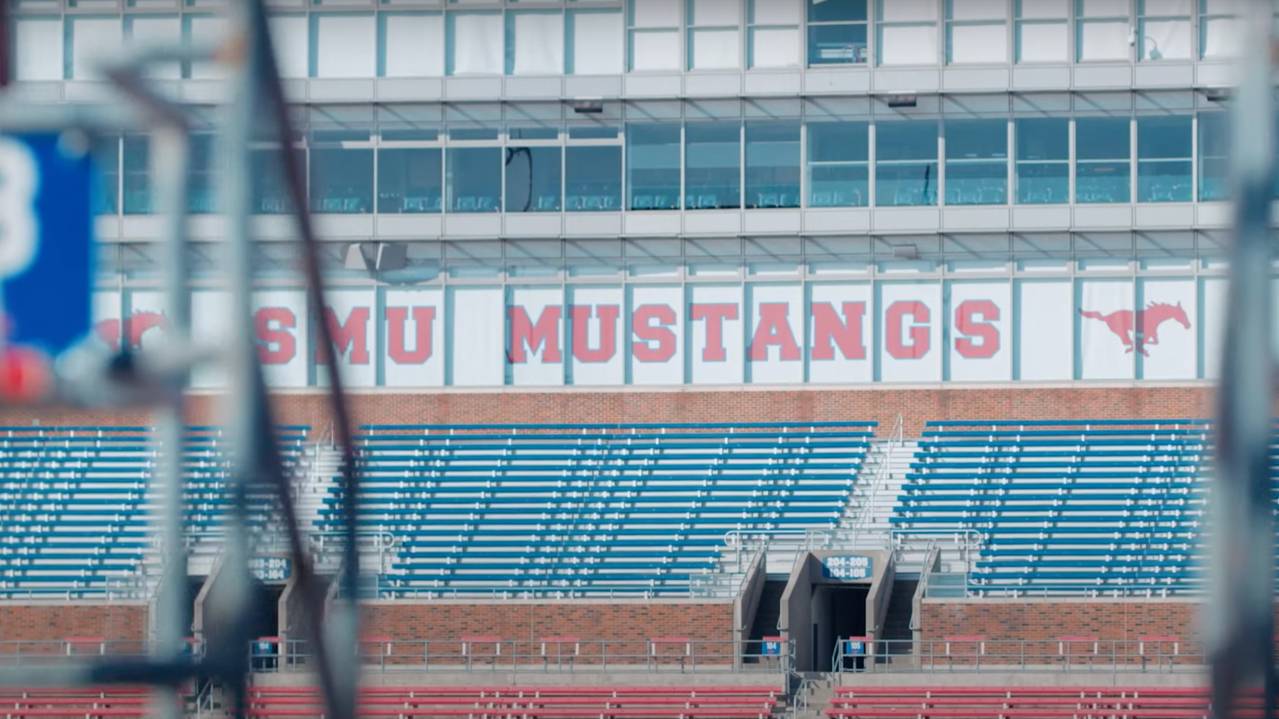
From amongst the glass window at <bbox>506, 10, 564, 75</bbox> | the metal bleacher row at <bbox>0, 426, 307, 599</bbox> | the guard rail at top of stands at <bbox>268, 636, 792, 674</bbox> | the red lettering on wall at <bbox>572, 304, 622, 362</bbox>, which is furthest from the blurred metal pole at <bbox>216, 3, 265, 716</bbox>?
the glass window at <bbox>506, 10, 564, 75</bbox>

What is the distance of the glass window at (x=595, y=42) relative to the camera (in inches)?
1335

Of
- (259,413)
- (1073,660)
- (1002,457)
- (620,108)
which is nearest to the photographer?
(259,413)

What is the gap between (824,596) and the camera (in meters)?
29.5

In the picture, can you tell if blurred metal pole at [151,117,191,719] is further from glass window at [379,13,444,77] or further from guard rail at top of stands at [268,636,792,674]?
glass window at [379,13,444,77]

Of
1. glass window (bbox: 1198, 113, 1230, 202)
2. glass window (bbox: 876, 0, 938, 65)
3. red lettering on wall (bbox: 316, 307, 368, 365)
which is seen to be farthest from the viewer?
red lettering on wall (bbox: 316, 307, 368, 365)

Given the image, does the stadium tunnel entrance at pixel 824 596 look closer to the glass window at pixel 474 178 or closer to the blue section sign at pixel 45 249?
the glass window at pixel 474 178

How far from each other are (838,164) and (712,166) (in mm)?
2107

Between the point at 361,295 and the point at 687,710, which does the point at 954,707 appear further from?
the point at 361,295

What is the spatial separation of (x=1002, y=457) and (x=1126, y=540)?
3119 mm

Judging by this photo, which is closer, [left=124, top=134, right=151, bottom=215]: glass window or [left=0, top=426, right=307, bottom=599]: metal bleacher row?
[left=0, top=426, right=307, bottom=599]: metal bleacher row

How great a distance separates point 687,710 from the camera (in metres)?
24.5

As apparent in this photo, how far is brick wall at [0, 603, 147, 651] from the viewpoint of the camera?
27.5 m

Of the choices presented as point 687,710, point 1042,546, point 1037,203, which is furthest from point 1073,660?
point 1037,203

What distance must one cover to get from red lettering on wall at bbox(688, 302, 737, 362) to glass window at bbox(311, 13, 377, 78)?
7094 millimetres
